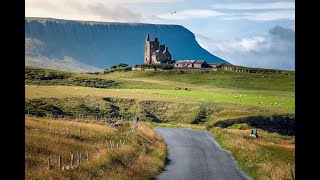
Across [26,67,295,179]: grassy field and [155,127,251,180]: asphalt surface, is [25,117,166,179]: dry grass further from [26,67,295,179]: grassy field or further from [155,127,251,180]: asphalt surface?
[26,67,295,179]: grassy field

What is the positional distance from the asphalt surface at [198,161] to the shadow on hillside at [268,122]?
74.9 feet

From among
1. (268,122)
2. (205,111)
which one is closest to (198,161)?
(268,122)

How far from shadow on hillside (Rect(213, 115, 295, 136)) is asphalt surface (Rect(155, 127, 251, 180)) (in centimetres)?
2282

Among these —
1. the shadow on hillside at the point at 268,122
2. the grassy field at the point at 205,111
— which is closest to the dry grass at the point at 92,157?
the grassy field at the point at 205,111

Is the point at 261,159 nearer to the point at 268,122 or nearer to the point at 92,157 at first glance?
the point at 92,157

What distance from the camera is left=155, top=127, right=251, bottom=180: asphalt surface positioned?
117 ft

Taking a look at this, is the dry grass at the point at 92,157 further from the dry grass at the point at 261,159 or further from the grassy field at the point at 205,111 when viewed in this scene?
the grassy field at the point at 205,111

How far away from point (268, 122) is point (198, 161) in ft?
154

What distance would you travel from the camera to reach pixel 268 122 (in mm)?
88125

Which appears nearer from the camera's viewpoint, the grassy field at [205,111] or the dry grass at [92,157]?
the dry grass at [92,157]

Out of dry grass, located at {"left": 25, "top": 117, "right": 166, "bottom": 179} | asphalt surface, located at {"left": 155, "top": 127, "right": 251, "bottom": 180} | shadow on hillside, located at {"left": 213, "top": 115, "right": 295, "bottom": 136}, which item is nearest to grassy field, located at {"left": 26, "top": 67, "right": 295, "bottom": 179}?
shadow on hillside, located at {"left": 213, "top": 115, "right": 295, "bottom": 136}

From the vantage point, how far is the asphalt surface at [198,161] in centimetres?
3557
